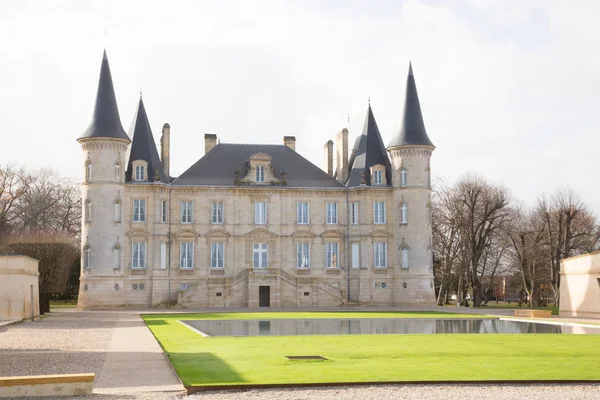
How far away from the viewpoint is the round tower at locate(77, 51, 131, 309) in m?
54.8

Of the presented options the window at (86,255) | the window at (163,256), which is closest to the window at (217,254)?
the window at (163,256)

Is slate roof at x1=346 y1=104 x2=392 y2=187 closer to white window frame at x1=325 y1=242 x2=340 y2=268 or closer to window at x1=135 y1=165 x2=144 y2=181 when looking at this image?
white window frame at x1=325 y1=242 x2=340 y2=268

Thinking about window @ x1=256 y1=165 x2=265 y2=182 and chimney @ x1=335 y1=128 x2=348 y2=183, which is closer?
window @ x1=256 y1=165 x2=265 y2=182

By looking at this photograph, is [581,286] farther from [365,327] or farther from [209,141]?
[209,141]

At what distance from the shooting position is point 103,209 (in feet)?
182

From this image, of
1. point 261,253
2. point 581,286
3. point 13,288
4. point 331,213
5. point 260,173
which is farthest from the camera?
point 331,213

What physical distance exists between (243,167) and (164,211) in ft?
22.1

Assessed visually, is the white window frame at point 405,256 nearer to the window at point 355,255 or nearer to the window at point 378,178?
the window at point 355,255

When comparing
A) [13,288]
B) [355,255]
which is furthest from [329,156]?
[13,288]

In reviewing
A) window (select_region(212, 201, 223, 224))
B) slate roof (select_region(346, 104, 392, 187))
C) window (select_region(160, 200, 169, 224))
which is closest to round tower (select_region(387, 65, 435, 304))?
slate roof (select_region(346, 104, 392, 187))

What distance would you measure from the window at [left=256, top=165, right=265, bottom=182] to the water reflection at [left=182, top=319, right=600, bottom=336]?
22419 mm

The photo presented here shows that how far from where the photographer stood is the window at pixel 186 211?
5800 cm

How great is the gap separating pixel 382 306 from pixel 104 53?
26.2 m

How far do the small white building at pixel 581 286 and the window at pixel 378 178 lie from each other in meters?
16.3
